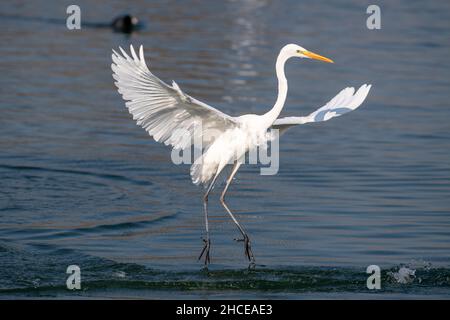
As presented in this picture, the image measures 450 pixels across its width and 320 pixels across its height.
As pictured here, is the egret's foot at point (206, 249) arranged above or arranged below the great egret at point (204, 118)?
below

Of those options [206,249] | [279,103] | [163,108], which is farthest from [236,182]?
[163,108]

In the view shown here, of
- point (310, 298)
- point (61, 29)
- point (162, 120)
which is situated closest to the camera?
point (310, 298)

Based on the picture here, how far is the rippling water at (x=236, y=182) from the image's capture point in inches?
442

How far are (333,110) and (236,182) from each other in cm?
337

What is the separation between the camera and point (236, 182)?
15547 mm

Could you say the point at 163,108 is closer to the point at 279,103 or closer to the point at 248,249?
the point at 279,103

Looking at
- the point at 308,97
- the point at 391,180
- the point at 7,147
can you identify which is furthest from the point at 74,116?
the point at 391,180

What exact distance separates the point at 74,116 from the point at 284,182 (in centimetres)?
584

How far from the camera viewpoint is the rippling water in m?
11.2

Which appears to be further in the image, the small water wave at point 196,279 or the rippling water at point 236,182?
the rippling water at point 236,182

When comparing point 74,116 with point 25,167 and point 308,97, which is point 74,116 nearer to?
point 25,167

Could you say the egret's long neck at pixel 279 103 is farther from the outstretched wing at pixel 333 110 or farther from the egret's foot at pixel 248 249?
the egret's foot at pixel 248 249

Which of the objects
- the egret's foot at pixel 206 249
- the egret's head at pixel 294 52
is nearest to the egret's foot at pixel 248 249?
the egret's foot at pixel 206 249

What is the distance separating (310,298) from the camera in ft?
34.8
